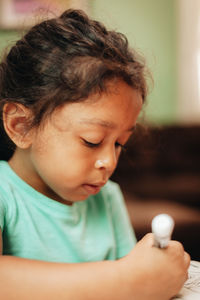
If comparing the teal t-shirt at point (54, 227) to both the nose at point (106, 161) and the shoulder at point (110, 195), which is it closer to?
the shoulder at point (110, 195)

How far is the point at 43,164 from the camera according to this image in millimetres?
660

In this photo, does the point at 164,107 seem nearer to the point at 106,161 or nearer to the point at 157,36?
the point at 157,36

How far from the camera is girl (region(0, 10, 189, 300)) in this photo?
2.00ft

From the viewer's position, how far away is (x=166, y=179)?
6.58ft

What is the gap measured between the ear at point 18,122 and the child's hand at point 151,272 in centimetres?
30

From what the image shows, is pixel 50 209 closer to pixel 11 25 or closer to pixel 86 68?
pixel 86 68

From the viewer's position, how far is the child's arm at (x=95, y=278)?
1.52 feet

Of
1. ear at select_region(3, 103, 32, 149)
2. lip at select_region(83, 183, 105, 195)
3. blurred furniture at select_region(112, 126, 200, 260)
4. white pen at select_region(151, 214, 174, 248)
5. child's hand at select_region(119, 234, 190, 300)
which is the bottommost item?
blurred furniture at select_region(112, 126, 200, 260)

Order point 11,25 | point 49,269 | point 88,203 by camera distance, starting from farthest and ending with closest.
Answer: point 11,25
point 88,203
point 49,269

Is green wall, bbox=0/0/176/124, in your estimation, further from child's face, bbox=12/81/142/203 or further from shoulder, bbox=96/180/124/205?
child's face, bbox=12/81/142/203

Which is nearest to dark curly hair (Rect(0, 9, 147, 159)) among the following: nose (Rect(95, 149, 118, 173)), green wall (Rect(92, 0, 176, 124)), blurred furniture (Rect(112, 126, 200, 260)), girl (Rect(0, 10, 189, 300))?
girl (Rect(0, 10, 189, 300))

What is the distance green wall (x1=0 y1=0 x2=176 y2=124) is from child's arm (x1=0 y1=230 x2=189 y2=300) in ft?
6.93

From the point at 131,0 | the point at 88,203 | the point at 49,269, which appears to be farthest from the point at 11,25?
the point at 49,269

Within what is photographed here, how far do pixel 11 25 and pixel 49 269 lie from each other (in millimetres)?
2154
